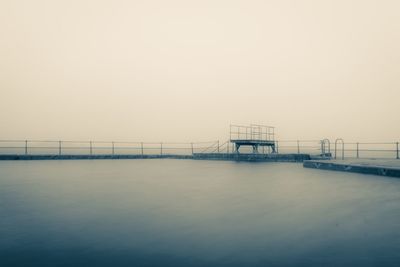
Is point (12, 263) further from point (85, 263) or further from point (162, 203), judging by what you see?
point (162, 203)

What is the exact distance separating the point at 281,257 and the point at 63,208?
147 inches

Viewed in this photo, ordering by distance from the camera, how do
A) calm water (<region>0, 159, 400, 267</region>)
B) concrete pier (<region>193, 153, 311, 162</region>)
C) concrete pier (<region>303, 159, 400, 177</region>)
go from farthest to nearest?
concrete pier (<region>193, 153, 311, 162</region>) → concrete pier (<region>303, 159, 400, 177</region>) → calm water (<region>0, 159, 400, 267</region>)

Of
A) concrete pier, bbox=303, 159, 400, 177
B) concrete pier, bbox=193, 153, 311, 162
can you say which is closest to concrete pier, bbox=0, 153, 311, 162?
concrete pier, bbox=193, 153, 311, 162

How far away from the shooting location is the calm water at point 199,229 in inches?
116

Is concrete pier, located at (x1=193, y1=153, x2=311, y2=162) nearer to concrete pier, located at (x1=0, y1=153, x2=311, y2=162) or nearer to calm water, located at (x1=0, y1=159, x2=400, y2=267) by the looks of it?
concrete pier, located at (x1=0, y1=153, x2=311, y2=162)

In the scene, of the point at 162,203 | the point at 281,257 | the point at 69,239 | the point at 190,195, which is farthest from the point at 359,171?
the point at 69,239

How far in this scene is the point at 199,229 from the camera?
3.97 meters

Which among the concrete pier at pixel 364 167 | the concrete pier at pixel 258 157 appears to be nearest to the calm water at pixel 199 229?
the concrete pier at pixel 364 167

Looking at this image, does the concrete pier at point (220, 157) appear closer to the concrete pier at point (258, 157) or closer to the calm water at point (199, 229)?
the concrete pier at point (258, 157)

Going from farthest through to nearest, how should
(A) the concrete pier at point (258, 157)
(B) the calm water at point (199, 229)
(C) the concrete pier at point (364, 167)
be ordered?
(A) the concrete pier at point (258, 157) → (C) the concrete pier at point (364, 167) → (B) the calm water at point (199, 229)

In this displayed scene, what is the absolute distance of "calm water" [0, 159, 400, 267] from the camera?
2.94m

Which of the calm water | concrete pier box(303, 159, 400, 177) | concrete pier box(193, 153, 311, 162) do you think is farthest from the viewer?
concrete pier box(193, 153, 311, 162)

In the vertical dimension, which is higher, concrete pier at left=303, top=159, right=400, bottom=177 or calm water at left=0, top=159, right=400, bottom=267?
concrete pier at left=303, top=159, right=400, bottom=177

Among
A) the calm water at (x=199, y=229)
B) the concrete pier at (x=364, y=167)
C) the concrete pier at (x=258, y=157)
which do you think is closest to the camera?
the calm water at (x=199, y=229)
